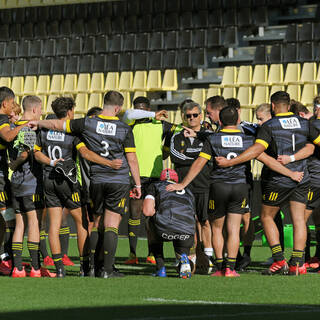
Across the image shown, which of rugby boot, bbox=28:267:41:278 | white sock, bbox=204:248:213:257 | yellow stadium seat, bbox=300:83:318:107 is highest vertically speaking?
yellow stadium seat, bbox=300:83:318:107

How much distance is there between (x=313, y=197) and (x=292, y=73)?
9973mm

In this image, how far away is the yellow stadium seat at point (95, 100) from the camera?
20656 millimetres

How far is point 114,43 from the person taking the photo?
2288cm

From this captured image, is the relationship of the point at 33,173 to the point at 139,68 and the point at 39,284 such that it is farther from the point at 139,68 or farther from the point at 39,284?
the point at 139,68

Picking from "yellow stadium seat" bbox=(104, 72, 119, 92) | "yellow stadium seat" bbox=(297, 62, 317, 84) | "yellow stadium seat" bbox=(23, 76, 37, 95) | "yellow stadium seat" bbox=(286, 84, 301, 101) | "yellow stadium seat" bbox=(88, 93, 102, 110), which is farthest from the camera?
"yellow stadium seat" bbox=(23, 76, 37, 95)

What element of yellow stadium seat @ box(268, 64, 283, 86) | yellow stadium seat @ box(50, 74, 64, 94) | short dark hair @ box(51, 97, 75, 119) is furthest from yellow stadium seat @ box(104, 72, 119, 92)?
short dark hair @ box(51, 97, 75, 119)

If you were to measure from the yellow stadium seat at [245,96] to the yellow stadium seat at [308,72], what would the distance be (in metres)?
1.21

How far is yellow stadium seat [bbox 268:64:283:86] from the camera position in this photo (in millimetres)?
18756

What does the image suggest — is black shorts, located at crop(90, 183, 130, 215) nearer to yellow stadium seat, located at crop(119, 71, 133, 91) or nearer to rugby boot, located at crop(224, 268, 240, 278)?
rugby boot, located at crop(224, 268, 240, 278)

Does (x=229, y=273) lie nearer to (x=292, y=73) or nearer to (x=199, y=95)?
(x=292, y=73)

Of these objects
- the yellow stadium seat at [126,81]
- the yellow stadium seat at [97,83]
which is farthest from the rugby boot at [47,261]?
the yellow stadium seat at [97,83]

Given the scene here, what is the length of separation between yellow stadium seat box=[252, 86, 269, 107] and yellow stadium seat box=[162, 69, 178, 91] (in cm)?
251

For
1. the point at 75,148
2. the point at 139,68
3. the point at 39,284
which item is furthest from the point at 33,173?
the point at 139,68

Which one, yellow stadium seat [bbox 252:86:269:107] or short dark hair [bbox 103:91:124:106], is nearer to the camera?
short dark hair [bbox 103:91:124:106]
